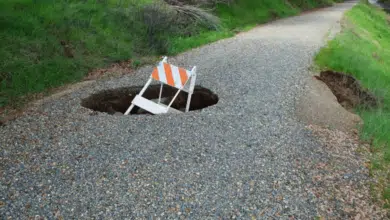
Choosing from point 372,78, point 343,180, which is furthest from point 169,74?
point 372,78

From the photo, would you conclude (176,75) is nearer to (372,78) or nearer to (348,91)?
(348,91)

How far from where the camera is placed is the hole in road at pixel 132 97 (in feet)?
28.2

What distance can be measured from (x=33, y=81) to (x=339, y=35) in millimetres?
13291

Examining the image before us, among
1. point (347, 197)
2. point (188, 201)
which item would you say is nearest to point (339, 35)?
point (347, 197)

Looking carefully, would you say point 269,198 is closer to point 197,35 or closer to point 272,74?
point 272,74

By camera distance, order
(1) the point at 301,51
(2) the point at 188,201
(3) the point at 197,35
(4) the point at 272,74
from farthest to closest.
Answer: (3) the point at 197,35
(1) the point at 301,51
(4) the point at 272,74
(2) the point at 188,201

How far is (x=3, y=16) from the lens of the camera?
33.8ft

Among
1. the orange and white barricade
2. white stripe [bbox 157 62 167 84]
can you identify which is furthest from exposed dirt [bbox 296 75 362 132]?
white stripe [bbox 157 62 167 84]

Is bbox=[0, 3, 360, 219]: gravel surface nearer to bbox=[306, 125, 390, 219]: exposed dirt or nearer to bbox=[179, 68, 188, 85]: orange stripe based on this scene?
bbox=[306, 125, 390, 219]: exposed dirt

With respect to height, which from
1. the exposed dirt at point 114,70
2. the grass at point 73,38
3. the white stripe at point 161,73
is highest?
the white stripe at point 161,73

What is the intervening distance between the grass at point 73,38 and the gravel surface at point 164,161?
132 cm

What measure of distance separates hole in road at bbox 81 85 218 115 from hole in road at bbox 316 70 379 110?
3.68 meters

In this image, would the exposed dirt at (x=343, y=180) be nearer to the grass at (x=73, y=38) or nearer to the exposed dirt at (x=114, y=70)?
the exposed dirt at (x=114, y=70)

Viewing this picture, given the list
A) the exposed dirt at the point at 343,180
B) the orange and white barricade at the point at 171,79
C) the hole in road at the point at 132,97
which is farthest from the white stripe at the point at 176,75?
the exposed dirt at the point at 343,180
